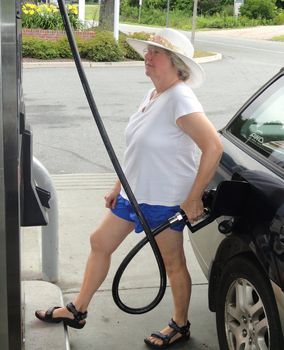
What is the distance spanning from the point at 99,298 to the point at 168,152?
4.23 feet

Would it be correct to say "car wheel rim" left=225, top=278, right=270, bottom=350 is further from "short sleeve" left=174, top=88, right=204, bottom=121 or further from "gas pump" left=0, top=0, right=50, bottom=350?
"gas pump" left=0, top=0, right=50, bottom=350

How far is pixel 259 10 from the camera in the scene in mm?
45344

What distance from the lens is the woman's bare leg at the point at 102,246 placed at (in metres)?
2.82

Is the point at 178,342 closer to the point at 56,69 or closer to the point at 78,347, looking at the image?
the point at 78,347

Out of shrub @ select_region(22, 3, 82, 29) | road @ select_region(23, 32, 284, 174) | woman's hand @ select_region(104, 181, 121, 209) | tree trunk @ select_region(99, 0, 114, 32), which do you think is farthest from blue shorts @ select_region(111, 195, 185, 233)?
tree trunk @ select_region(99, 0, 114, 32)

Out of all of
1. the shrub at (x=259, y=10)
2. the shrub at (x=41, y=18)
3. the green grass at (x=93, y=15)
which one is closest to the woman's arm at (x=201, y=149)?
the shrub at (x=41, y=18)

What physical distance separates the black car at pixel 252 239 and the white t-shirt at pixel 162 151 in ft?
0.63

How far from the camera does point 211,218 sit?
250 centimetres

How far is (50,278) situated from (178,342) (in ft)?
3.17

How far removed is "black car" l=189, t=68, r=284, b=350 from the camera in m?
2.20

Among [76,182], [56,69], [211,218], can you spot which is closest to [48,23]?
[56,69]

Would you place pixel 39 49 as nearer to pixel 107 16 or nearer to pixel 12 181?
pixel 107 16

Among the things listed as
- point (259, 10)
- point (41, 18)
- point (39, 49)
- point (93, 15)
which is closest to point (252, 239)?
point (39, 49)

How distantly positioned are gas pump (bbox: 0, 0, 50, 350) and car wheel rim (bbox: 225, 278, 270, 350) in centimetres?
93
